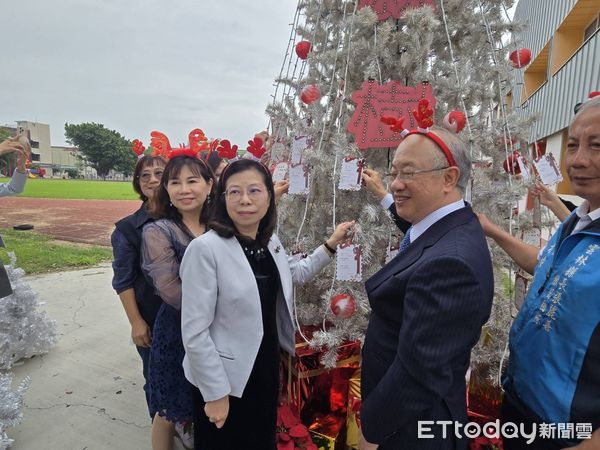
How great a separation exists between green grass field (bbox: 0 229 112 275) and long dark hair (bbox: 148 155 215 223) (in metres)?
5.42

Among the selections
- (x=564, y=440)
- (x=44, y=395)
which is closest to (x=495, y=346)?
(x=564, y=440)

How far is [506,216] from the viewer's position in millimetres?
2164

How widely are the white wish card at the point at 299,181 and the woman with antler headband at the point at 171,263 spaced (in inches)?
19.0

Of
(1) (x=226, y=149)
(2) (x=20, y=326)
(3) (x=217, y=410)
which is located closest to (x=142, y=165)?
(1) (x=226, y=149)

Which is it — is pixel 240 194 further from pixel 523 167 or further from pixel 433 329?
pixel 523 167

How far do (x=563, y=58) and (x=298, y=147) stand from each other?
9.33m

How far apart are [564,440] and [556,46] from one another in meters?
10.1

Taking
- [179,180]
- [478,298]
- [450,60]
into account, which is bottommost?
[478,298]

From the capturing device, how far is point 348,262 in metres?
1.86

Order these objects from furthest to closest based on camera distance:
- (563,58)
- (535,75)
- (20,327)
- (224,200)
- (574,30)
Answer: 1. (535,75)
2. (563,58)
3. (574,30)
4. (20,327)
5. (224,200)

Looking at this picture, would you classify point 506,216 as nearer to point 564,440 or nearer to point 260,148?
point 564,440

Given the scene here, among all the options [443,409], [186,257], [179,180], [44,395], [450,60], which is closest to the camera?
[443,409]

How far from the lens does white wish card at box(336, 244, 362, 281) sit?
186cm

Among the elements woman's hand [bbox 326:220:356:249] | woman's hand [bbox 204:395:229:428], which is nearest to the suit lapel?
woman's hand [bbox 326:220:356:249]
